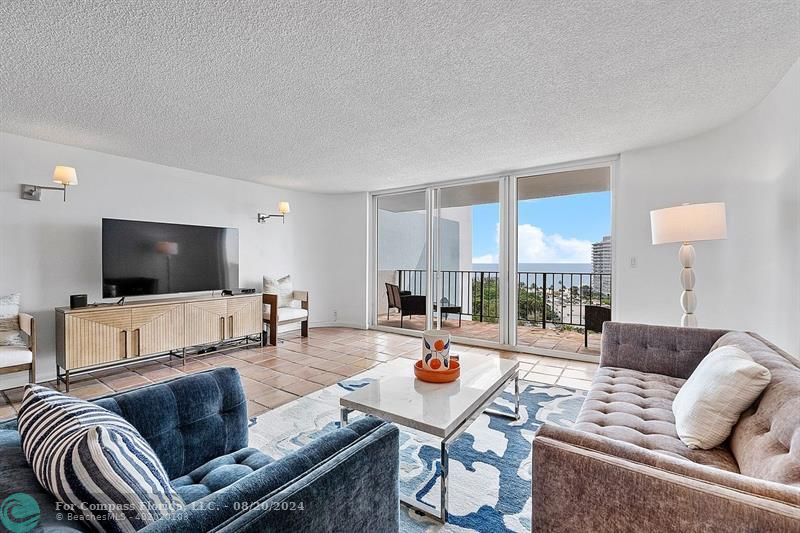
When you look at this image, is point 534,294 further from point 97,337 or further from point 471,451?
point 97,337

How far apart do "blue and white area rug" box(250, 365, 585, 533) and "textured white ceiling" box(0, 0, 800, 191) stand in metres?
2.23

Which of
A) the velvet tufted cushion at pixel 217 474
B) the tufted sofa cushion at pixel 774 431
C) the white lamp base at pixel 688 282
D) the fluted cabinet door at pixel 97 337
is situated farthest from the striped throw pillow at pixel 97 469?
the white lamp base at pixel 688 282

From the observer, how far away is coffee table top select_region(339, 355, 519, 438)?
5.40 feet

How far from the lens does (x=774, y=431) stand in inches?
43.3

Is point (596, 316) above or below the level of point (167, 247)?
below

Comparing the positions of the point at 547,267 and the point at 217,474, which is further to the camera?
the point at 547,267

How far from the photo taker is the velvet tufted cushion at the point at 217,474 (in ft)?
3.63

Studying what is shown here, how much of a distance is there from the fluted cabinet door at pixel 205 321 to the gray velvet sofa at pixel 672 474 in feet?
12.9

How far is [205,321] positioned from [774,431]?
454 cm

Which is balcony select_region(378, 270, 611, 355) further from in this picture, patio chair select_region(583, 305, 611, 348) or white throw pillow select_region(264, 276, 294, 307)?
white throw pillow select_region(264, 276, 294, 307)

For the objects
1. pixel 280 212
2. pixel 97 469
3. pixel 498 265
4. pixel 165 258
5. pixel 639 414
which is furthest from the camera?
pixel 280 212

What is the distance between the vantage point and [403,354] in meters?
4.29

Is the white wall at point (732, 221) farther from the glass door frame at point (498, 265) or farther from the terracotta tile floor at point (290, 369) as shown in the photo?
the glass door frame at point (498, 265)

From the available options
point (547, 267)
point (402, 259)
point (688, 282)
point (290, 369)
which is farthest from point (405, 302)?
point (688, 282)
